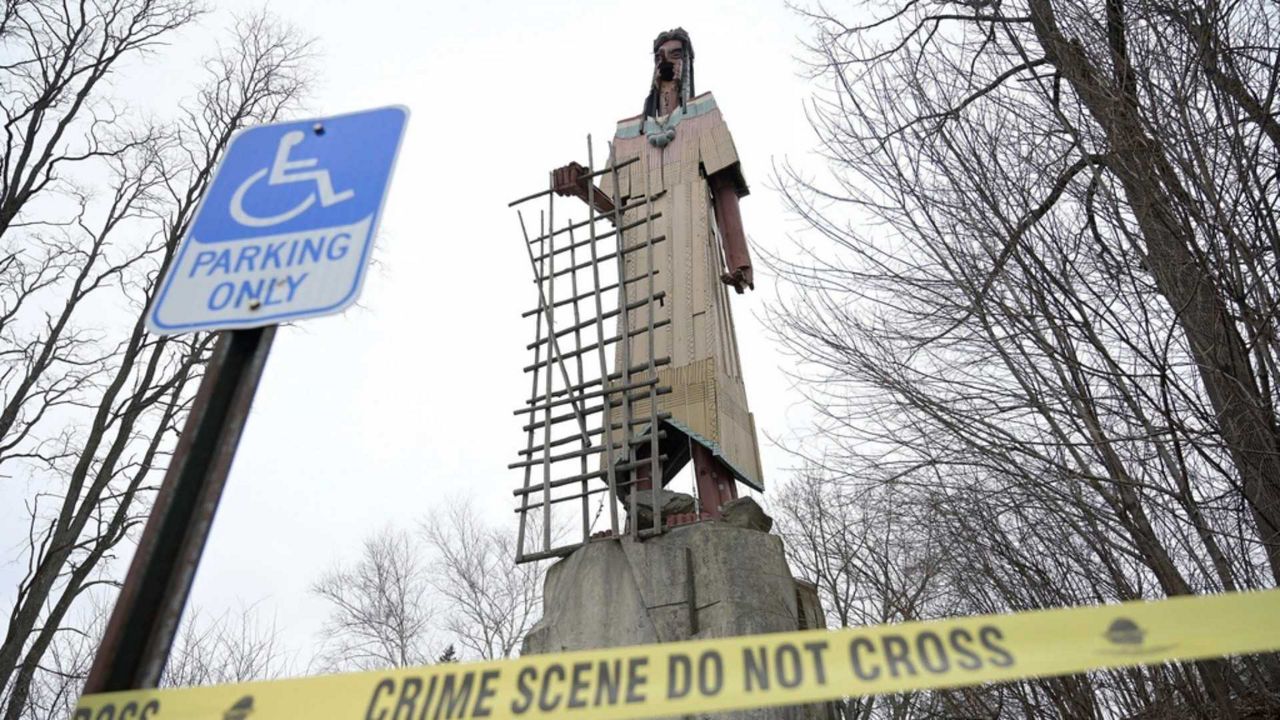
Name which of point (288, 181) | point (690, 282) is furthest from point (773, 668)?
point (690, 282)

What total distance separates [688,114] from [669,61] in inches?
38.3

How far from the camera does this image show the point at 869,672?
179 centimetres

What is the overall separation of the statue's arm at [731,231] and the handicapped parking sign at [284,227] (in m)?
5.66

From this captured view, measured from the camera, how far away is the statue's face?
8.97m

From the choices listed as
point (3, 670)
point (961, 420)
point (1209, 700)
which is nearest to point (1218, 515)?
point (1209, 700)

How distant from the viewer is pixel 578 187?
7.79 metres

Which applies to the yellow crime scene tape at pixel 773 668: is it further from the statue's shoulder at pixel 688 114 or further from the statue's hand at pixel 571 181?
the statue's shoulder at pixel 688 114

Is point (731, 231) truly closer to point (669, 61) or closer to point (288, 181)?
point (669, 61)

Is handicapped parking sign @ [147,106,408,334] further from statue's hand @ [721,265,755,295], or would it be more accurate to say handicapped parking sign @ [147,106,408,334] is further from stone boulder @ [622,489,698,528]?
statue's hand @ [721,265,755,295]

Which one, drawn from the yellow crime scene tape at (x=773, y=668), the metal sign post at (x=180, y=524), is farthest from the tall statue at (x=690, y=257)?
the metal sign post at (x=180, y=524)

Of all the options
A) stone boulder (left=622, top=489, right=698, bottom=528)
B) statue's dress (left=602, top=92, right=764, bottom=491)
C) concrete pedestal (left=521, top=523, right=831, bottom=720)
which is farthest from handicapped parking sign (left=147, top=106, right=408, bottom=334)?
statue's dress (left=602, top=92, right=764, bottom=491)

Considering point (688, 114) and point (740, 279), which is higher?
point (688, 114)

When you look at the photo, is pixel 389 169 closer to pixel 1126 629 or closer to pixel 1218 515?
pixel 1126 629

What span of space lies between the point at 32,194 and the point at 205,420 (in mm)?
7282
